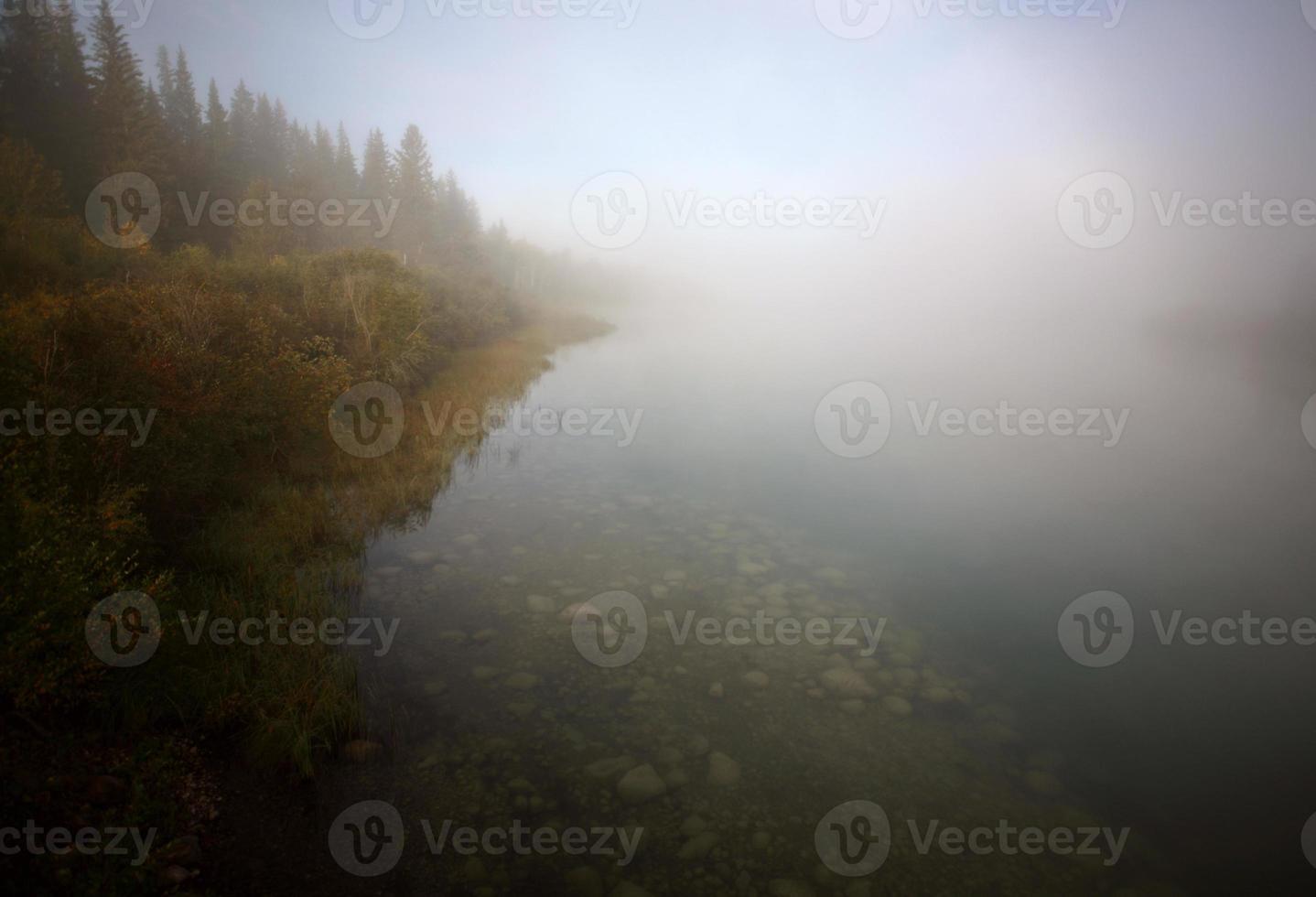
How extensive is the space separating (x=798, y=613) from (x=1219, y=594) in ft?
26.5

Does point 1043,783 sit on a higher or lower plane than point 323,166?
lower

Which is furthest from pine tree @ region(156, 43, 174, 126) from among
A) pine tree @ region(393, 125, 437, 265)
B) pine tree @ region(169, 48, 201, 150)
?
pine tree @ region(393, 125, 437, 265)

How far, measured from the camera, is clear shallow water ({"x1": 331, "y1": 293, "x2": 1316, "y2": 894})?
4992 mm

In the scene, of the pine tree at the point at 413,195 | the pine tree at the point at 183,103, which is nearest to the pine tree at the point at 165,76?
the pine tree at the point at 183,103

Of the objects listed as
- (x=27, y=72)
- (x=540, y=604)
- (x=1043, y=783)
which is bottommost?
(x=1043, y=783)

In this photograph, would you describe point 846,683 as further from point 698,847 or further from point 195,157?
point 195,157

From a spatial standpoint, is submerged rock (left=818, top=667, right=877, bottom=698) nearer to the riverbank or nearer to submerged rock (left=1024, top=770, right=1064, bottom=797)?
submerged rock (left=1024, top=770, right=1064, bottom=797)

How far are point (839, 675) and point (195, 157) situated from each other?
56.4 m

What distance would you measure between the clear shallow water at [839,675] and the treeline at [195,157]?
20139 mm

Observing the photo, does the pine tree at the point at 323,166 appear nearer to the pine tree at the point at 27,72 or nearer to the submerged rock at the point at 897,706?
the pine tree at the point at 27,72

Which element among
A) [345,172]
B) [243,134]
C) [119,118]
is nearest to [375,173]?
[345,172]

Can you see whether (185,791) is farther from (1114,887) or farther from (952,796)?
(1114,887)

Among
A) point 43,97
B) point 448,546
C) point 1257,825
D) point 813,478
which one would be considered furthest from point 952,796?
point 43,97

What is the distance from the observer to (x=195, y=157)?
138ft
